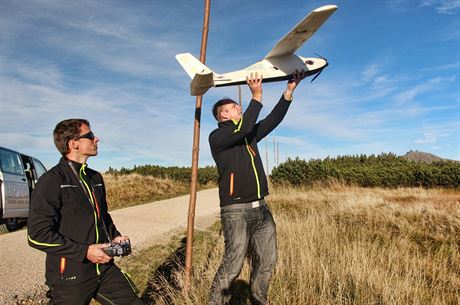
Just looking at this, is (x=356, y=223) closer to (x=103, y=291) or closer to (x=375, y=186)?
(x=103, y=291)

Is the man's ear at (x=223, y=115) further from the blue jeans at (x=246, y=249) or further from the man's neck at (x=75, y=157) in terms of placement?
the man's neck at (x=75, y=157)

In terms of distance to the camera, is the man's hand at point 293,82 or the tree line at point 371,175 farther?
the tree line at point 371,175

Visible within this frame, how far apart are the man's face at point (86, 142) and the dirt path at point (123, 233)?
8.93 ft

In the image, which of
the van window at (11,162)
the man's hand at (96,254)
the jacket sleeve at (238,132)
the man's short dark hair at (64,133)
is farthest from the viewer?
the van window at (11,162)

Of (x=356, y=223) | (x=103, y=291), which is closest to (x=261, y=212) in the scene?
(x=103, y=291)

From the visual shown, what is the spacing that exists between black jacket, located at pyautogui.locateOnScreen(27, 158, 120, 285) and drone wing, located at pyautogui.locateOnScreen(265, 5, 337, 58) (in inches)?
85.4

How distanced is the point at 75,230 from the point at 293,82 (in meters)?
2.30

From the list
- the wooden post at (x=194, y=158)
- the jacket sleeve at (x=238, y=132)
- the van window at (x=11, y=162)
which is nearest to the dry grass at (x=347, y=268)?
the wooden post at (x=194, y=158)

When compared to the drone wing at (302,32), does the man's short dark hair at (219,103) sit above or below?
below

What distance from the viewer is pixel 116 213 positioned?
11.2 metres

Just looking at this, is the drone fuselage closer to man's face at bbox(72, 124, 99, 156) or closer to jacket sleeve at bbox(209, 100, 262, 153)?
jacket sleeve at bbox(209, 100, 262, 153)

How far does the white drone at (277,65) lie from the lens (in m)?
3.29

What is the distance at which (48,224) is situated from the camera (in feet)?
7.31

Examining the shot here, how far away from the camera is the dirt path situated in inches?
184
